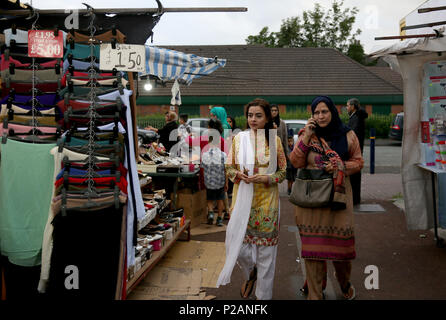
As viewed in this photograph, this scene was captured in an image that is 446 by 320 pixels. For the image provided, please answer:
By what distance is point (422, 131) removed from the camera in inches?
240

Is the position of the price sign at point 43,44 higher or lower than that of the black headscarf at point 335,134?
higher

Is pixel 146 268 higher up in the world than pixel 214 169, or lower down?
lower down

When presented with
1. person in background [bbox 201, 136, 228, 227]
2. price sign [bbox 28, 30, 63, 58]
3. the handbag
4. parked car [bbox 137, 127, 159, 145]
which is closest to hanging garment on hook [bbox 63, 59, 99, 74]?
price sign [bbox 28, 30, 63, 58]

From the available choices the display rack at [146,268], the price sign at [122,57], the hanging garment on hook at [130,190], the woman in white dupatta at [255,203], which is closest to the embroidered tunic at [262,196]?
the woman in white dupatta at [255,203]

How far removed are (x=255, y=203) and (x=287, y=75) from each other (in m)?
29.4

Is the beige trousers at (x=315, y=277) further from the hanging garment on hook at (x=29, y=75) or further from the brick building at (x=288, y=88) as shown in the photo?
the brick building at (x=288, y=88)

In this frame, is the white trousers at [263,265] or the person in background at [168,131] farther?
the person in background at [168,131]

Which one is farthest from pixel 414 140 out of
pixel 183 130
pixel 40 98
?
pixel 183 130

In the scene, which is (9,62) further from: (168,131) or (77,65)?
(168,131)

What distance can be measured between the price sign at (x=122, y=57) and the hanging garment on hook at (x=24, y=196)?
0.90m

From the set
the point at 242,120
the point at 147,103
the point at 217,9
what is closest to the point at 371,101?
the point at 242,120

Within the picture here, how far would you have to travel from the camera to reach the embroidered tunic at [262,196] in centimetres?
425

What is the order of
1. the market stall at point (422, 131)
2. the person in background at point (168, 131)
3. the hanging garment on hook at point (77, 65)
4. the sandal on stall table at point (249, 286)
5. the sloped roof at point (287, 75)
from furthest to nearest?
1. the sloped roof at point (287, 75)
2. the person in background at point (168, 131)
3. the market stall at point (422, 131)
4. the sandal on stall table at point (249, 286)
5. the hanging garment on hook at point (77, 65)
